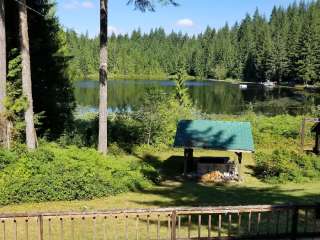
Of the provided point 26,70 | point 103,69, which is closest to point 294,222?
point 103,69

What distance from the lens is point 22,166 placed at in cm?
1662

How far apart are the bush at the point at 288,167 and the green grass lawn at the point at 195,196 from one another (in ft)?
2.21

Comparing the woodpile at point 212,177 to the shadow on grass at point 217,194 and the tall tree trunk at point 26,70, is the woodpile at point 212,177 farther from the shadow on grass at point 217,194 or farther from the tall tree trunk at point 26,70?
the tall tree trunk at point 26,70

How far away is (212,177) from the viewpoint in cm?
2305

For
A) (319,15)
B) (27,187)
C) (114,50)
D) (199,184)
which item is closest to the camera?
(27,187)

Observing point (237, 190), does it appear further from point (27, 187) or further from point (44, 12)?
point (44, 12)

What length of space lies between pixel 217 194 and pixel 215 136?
5.70 m

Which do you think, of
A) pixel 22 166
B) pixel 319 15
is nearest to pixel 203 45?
pixel 319 15

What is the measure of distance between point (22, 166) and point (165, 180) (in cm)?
765

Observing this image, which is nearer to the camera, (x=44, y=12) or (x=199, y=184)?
(x=199, y=184)

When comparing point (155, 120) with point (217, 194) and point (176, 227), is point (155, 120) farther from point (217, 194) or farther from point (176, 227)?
point (176, 227)

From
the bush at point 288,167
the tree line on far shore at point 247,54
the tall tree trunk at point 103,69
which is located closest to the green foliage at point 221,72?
the tree line on far shore at point 247,54

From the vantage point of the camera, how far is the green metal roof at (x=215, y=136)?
2284 cm

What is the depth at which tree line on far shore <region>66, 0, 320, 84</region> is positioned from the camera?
110750mm
